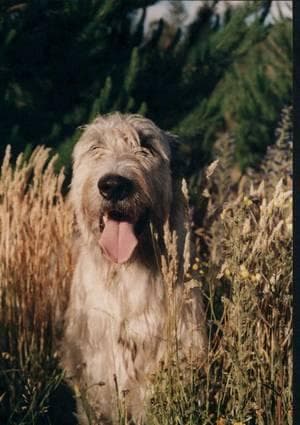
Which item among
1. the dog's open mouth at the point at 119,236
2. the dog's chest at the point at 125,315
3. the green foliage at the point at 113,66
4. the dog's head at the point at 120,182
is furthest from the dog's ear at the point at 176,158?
the green foliage at the point at 113,66

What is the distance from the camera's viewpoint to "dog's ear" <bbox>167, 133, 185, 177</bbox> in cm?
379

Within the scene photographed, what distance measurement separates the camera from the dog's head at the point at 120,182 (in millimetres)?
3369

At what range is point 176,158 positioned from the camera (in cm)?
383

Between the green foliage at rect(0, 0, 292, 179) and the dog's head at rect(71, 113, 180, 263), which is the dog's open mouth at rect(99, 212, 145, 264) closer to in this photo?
the dog's head at rect(71, 113, 180, 263)

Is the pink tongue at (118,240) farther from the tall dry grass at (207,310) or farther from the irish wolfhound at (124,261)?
the tall dry grass at (207,310)

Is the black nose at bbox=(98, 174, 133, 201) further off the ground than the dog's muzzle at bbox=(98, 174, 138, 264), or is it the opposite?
the black nose at bbox=(98, 174, 133, 201)

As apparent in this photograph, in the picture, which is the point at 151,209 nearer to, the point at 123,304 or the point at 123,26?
the point at 123,304

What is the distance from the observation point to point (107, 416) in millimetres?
3670

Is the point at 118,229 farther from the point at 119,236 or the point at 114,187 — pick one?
the point at 114,187

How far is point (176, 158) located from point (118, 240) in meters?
0.61

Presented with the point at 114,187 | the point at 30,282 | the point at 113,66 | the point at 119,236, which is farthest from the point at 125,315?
the point at 113,66

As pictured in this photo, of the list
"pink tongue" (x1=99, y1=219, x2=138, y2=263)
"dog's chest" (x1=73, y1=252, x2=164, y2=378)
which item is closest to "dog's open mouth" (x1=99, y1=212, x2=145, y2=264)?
"pink tongue" (x1=99, y1=219, x2=138, y2=263)

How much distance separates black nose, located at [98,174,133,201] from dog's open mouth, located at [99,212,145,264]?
0.41ft

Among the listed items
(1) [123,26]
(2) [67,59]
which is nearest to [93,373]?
(2) [67,59]
